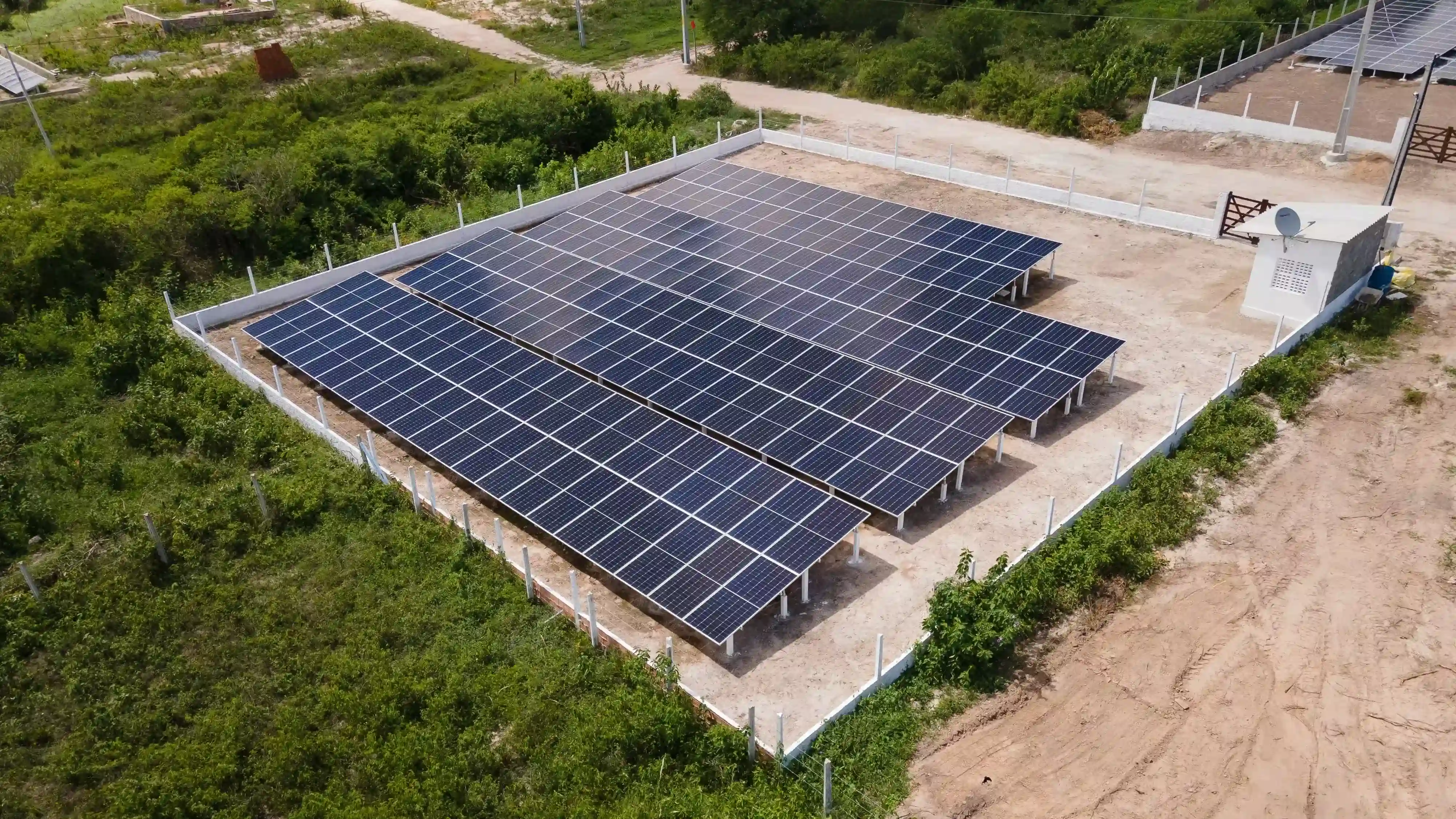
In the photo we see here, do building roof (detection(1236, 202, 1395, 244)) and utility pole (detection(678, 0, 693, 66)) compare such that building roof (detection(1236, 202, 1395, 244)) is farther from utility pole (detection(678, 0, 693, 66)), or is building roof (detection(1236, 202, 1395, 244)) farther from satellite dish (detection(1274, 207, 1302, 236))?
utility pole (detection(678, 0, 693, 66))

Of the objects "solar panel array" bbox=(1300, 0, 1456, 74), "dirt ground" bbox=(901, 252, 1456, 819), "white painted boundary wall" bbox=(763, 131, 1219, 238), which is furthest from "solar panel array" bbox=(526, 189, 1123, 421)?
"solar panel array" bbox=(1300, 0, 1456, 74)

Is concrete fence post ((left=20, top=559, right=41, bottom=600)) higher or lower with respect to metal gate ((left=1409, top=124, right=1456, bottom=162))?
lower

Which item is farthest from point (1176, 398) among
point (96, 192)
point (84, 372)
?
point (96, 192)

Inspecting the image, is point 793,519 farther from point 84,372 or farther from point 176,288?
point 176,288

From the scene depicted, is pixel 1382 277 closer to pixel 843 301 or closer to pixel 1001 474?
pixel 1001 474

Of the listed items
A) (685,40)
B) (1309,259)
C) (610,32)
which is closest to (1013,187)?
(1309,259)
